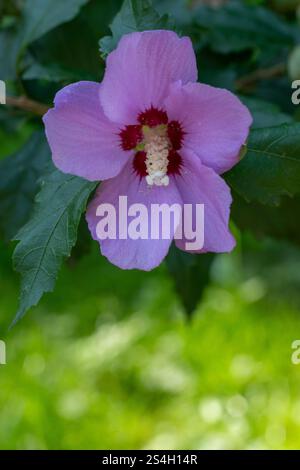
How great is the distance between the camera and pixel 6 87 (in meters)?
1.04

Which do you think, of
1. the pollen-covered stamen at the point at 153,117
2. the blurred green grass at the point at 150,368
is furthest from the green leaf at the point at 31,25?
the blurred green grass at the point at 150,368

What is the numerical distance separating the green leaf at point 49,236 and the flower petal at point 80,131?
0.02 m

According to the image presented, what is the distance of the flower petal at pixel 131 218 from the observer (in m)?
0.65

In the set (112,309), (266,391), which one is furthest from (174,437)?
(112,309)

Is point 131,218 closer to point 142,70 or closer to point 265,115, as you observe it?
point 142,70

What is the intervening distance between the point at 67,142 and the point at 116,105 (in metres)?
0.05

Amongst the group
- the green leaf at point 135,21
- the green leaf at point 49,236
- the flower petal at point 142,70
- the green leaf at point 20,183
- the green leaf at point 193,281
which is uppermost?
the green leaf at point 135,21

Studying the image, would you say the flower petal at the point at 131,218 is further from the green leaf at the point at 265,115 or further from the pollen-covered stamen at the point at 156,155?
the green leaf at the point at 265,115

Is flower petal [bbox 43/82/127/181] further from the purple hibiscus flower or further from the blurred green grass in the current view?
the blurred green grass

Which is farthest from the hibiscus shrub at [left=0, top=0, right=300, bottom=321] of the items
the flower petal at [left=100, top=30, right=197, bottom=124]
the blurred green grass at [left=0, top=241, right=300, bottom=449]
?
the blurred green grass at [left=0, top=241, right=300, bottom=449]

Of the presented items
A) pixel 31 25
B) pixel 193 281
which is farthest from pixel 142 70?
pixel 193 281
